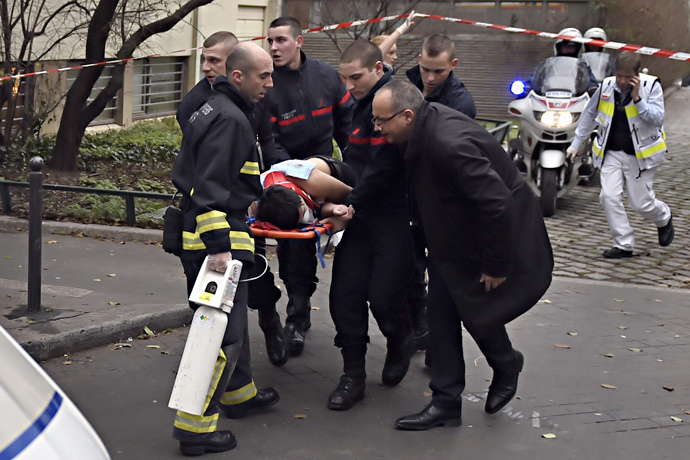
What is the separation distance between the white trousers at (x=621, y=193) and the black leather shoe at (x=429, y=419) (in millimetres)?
4845

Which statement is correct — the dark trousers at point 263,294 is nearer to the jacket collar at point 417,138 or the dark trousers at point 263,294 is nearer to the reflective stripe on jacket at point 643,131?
the jacket collar at point 417,138

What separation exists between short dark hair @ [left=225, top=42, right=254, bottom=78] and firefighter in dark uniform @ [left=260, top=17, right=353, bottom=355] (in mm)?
1572

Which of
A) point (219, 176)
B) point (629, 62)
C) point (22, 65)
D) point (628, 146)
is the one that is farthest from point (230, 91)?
point (22, 65)

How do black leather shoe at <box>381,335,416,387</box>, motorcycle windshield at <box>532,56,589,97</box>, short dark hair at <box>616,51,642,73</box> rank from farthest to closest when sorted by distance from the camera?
motorcycle windshield at <box>532,56,589,97</box> → short dark hair at <box>616,51,642,73</box> → black leather shoe at <box>381,335,416,387</box>

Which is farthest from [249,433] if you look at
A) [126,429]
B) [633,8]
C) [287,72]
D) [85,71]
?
[633,8]

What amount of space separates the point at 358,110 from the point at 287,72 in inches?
40.0

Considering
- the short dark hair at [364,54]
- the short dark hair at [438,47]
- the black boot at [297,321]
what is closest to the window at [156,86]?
the black boot at [297,321]

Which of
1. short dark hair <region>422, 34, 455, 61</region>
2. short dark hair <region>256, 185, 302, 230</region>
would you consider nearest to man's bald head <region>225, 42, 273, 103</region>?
short dark hair <region>256, 185, 302, 230</region>

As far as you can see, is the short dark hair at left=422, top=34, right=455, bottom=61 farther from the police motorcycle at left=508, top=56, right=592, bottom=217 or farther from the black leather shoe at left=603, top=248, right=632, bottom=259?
the police motorcycle at left=508, top=56, right=592, bottom=217

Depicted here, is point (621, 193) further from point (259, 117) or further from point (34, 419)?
point (34, 419)

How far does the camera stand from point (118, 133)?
1542 cm

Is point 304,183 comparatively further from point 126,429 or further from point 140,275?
point 140,275

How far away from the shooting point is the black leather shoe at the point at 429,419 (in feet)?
15.9

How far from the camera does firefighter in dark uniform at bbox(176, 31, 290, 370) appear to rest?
549 centimetres
